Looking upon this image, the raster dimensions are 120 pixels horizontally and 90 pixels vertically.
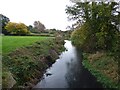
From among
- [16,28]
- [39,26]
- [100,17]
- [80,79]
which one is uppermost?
[100,17]

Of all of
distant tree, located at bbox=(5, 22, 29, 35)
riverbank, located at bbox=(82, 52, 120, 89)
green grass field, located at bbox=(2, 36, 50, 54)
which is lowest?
riverbank, located at bbox=(82, 52, 120, 89)

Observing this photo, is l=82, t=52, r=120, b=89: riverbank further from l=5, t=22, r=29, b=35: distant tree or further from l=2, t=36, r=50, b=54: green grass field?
l=5, t=22, r=29, b=35: distant tree

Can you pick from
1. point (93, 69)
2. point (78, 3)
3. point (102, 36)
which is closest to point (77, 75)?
point (93, 69)

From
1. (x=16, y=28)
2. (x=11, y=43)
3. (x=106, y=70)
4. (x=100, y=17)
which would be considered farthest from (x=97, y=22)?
(x=16, y=28)

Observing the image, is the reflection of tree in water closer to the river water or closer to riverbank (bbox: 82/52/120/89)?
the river water

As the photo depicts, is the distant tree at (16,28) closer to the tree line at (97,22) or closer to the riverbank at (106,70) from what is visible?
the tree line at (97,22)

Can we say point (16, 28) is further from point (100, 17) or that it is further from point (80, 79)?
point (80, 79)

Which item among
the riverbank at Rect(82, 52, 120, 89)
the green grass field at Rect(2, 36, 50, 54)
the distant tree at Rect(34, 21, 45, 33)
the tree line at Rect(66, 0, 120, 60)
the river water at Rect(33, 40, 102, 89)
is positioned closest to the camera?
the riverbank at Rect(82, 52, 120, 89)

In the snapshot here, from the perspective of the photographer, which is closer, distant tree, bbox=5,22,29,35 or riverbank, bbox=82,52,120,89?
riverbank, bbox=82,52,120,89

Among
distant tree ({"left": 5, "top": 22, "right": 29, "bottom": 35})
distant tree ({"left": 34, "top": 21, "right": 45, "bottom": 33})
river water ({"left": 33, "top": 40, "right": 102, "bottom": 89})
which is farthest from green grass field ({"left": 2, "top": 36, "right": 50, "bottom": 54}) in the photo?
distant tree ({"left": 34, "top": 21, "right": 45, "bottom": 33})

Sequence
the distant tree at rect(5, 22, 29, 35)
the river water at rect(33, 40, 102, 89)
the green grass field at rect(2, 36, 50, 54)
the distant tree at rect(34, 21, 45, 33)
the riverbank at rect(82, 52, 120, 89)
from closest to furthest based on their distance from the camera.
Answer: the riverbank at rect(82, 52, 120, 89) < the river water at rect(33, 40, 102, 89) < the green grass field at rect(2, 36, 50, 54) < the distant tree at rect(5, 22, 29, 35) < the distant tree at rect(34, 21, 45, 33)

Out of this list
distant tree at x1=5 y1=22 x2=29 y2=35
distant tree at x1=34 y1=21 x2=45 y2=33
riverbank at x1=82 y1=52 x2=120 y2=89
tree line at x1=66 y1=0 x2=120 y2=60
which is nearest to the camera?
riverbank at x1=82 y1=52 x2=120 y2=89

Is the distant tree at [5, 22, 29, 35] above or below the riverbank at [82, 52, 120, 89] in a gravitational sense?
above

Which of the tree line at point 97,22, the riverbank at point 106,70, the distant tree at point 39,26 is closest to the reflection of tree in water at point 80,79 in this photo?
the riverbank at point 106,70
